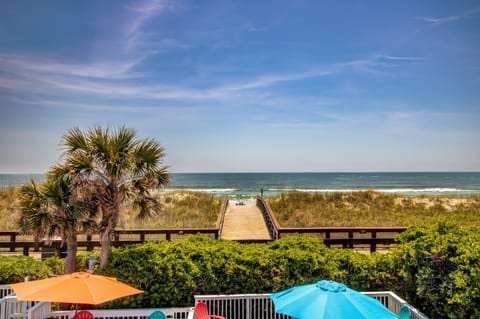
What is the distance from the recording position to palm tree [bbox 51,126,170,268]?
7.34 metres

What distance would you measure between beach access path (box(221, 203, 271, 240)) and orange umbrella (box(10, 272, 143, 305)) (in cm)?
832

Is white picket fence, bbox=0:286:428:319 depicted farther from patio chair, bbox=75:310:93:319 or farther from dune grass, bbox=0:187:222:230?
dune grass, bbox=0:187:222:230

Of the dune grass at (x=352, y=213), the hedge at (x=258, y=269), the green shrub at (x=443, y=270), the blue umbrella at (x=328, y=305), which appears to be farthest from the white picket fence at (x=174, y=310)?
the dune grass at (x=352, y=213)

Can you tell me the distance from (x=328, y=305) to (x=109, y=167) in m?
5.49

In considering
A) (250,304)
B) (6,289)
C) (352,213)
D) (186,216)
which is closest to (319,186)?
(352,213)

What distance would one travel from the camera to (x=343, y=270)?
6672 millimetres

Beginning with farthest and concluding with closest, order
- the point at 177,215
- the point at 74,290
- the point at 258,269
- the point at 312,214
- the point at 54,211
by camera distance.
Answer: the point at 177,215, the point at 312,214, the point at 54,211, the point at 258,269, the point at 74,290

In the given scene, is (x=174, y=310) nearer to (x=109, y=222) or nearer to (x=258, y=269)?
(x=258, y=269)

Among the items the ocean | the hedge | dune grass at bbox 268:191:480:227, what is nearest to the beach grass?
dune grass at bbox 268:191:480:227

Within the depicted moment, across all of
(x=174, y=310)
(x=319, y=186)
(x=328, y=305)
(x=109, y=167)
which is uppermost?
(x=109, y=167)

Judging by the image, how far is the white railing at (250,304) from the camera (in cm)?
591

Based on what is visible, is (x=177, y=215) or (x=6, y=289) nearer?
(x=6, y=289)

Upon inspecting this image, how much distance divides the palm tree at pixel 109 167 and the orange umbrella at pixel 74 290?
2491mm

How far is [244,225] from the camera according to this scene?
1588cm
